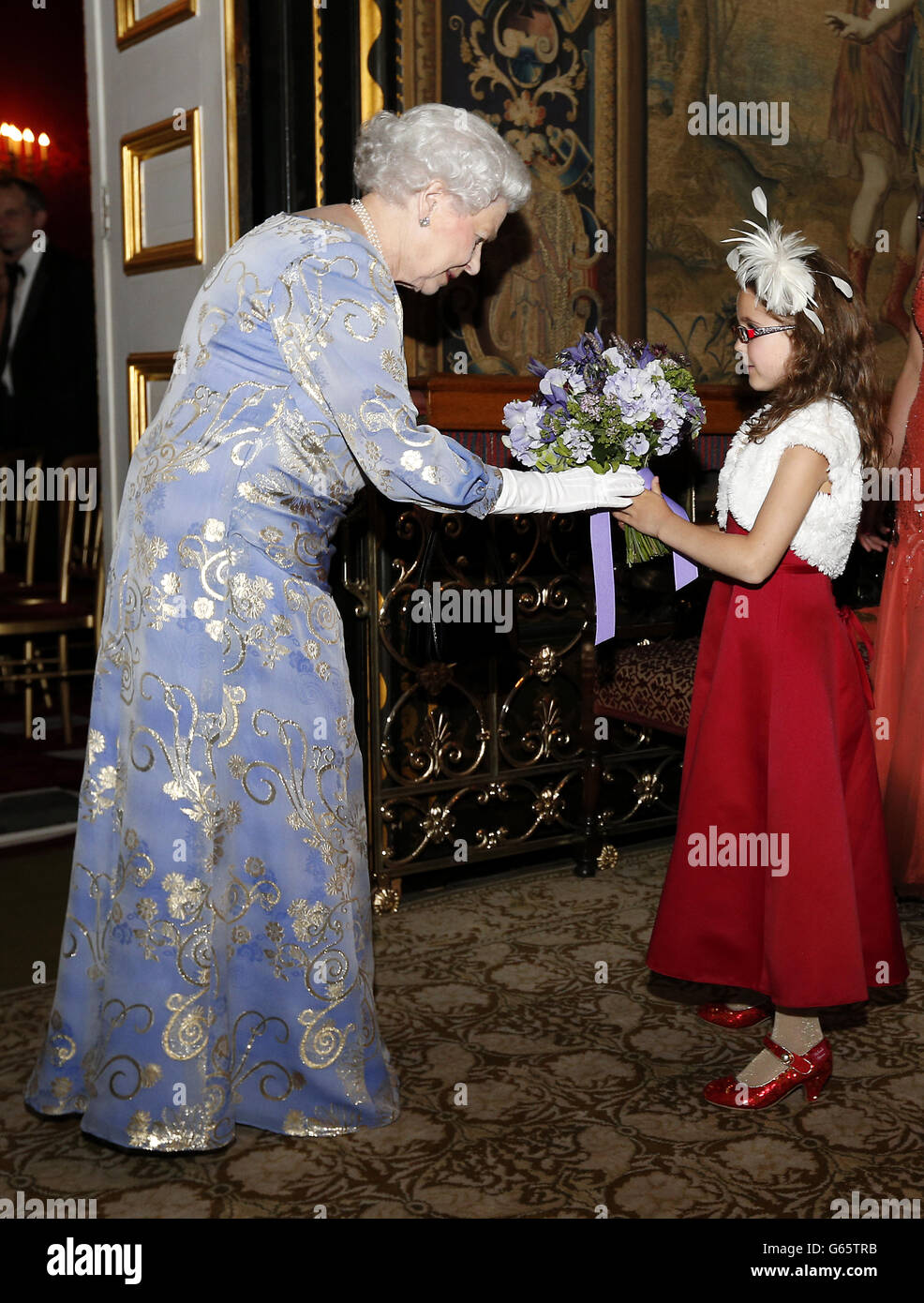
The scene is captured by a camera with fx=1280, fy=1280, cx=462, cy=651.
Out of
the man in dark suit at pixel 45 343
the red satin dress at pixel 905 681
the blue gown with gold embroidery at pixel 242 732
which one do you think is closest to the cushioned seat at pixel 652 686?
the red satin dress at pixel 905 681

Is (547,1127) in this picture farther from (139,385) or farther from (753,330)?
(139,385)

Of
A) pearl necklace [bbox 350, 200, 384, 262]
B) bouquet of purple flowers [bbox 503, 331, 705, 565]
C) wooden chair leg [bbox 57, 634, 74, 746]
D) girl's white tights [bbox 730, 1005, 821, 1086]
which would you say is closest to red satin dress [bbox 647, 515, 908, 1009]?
girl's white tights [bbox 730, 1005, 821, 1086]

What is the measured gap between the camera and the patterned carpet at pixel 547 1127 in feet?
7.80

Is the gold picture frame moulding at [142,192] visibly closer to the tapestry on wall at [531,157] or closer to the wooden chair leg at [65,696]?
the tapestry on wall at [531,157]

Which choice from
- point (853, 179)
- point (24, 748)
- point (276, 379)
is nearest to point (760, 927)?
point (276, 379)

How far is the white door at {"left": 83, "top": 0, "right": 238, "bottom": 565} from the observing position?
402 centimetres

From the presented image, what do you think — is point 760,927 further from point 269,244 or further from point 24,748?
point 24,748

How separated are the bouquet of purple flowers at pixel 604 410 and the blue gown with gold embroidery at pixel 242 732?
11.4 inches

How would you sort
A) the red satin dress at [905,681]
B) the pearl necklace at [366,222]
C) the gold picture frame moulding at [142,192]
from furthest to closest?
the gold picture frame moulding at [142,192] → the red satin dress at [905,681] → the pearl necklace at [366,222]

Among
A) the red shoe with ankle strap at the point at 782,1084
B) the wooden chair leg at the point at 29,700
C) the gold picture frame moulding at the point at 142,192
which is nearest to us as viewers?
the red shoe with ankle strap at the point at 782,1084

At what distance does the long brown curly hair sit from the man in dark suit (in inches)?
289

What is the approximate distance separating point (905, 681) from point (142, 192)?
2992 mm

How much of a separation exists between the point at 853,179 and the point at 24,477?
5.12 metres

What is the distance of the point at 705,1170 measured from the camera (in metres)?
2.47
